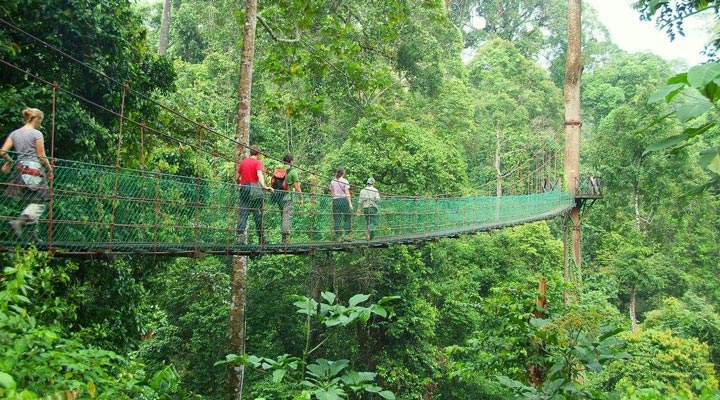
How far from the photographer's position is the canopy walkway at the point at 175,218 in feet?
8.37

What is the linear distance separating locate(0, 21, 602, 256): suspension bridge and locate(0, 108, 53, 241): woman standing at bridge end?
0.14 ft

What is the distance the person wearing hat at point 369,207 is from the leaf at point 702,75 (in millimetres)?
3750

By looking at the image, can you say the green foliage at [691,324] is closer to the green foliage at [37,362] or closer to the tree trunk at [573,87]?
the tree trunk at [573,87]

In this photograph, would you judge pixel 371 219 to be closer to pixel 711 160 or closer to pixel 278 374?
pixel 278 374

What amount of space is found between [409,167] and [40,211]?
18.1 feet

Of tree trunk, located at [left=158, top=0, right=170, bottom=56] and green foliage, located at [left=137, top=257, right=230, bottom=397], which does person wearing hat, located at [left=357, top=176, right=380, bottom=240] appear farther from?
tree trunk, located at [left=158, top=0, right=170, bottom=56]

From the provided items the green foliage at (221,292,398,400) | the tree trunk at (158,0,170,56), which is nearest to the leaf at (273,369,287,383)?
the green foliage at (221,292,398,400)

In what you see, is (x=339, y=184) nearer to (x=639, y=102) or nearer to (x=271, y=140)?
(x=271, y=140)

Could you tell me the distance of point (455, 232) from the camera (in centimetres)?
496

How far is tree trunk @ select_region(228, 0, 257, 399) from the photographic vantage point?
11.8 ft

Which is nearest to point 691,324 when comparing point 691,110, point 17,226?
point 17,226

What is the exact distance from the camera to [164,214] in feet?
10.7

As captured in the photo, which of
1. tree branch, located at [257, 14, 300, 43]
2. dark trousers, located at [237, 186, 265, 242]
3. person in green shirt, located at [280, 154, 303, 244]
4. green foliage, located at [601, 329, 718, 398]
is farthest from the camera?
green foliage, located at [601, 329, 718, 398]

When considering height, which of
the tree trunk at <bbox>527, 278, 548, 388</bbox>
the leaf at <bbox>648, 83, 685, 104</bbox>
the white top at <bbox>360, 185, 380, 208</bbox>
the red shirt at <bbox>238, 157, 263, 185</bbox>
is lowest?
the tree trunk at <bbox>527, 278, 548, 388</bbox>
